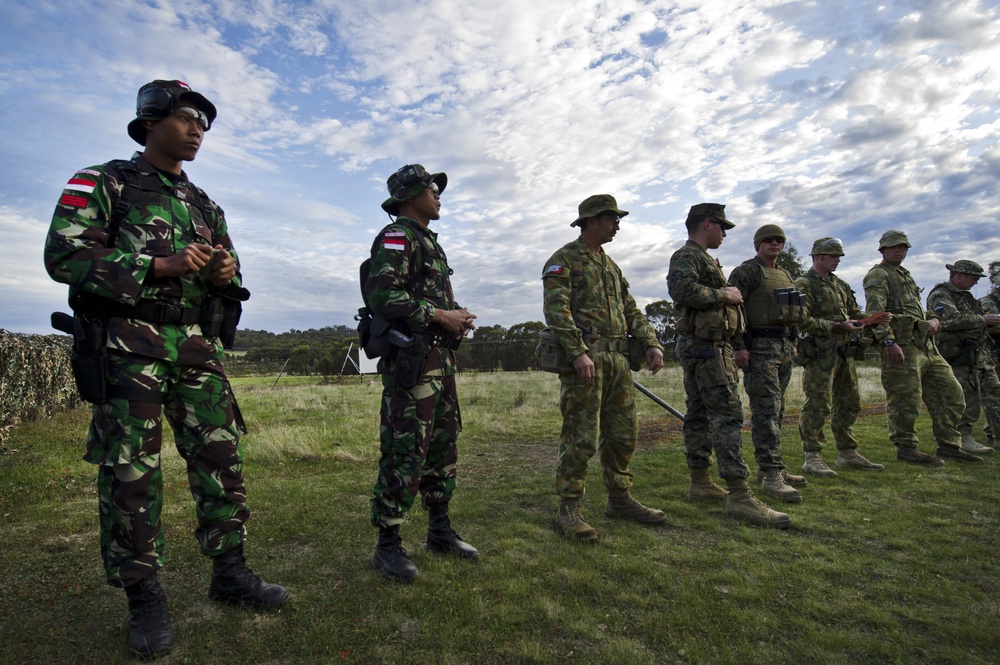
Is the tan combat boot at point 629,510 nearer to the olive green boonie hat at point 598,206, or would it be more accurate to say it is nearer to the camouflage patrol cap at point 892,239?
the olive green boonie hat at point 598,206

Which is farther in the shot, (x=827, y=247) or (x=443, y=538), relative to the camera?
(x=827, y=247)

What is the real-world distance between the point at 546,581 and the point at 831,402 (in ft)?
15.7

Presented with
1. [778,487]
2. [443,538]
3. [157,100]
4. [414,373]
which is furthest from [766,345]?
[157,100]

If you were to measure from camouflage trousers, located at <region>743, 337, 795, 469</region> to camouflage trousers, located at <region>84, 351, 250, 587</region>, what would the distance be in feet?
14.3

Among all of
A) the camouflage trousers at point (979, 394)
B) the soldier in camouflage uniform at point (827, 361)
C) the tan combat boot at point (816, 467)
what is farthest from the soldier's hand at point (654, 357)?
the camouflage trousers at point (979, 394)

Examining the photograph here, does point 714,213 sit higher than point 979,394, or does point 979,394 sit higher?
point 714,213

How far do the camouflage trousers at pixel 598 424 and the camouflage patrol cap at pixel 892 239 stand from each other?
477 cm

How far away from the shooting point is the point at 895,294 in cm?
661

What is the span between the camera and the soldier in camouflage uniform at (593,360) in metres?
3.88

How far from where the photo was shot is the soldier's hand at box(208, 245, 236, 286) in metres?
2.59

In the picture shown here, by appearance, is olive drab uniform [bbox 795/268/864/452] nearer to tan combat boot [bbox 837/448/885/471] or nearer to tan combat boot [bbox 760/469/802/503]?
tan combat boot [bbox 837/448/885/471]

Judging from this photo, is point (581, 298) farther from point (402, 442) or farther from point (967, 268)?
point (967, 268)

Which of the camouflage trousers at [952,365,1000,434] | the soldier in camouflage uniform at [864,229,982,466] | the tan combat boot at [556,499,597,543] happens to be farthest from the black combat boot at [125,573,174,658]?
the camouflage trousers at [952,365,1000,434]

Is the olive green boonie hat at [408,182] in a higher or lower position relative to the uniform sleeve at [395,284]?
higher
